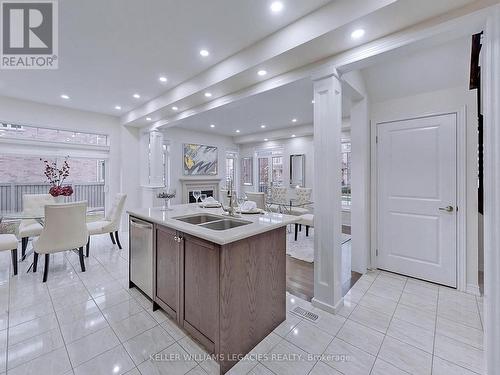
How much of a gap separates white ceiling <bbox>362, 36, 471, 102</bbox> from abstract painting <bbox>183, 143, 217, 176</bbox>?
5.13m

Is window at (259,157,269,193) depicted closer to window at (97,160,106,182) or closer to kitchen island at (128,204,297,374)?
window at (97,160,106,182)

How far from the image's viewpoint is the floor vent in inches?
84.3

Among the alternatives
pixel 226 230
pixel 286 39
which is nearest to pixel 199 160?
pixel 286 39

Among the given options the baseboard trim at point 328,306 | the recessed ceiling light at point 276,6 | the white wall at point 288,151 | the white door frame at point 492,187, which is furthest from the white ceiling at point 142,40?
the white wall at point 288,151

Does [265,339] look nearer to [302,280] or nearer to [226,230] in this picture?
[226,230]

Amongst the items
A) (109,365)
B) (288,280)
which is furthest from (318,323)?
→ (109,365)

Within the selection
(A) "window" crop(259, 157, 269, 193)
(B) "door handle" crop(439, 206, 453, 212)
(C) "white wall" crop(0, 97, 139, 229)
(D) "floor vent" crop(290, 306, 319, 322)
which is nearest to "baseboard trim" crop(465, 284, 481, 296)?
(B) "door handle" crop(439, 206, 453, 212)

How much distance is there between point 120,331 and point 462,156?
3.95m

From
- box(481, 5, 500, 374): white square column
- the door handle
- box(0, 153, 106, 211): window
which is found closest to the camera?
box(481, 5, 500, 374): white square column

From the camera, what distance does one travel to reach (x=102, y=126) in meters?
5.14

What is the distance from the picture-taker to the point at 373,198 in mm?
3188

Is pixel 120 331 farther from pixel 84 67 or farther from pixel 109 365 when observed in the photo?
pixel 84 67

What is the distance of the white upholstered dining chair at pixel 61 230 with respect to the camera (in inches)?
108

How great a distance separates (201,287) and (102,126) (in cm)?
508
